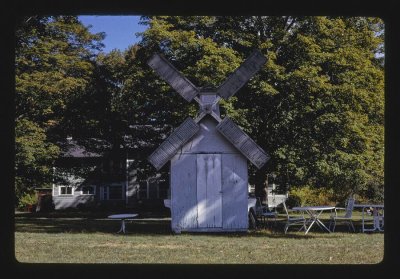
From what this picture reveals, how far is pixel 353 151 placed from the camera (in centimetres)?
1917

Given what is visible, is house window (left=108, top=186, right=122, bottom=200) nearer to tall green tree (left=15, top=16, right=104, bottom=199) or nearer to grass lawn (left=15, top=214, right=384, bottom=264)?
tall green tree (left=15, top=16, right=104, bottom=199)

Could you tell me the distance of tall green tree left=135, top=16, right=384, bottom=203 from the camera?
1861 centimetres

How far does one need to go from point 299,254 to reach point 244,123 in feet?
30.4

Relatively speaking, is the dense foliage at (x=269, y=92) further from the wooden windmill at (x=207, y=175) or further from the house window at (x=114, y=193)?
the house window at (x=114, y=193)

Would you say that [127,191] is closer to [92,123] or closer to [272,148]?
[92,123]

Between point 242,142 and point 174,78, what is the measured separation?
2.74 meters

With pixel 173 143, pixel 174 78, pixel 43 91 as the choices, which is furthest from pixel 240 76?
pixel 43 91

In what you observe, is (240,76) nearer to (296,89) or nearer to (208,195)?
(208,195)

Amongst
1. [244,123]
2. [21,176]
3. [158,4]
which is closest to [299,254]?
[158,4]

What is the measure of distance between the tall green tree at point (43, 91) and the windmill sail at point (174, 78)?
613 centimetres

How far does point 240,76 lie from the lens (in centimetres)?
1561

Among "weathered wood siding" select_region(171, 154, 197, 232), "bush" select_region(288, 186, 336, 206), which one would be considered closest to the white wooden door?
"weathered wood siding" select_region(171, 154, 197, 232)

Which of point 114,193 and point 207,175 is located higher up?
point 207,175

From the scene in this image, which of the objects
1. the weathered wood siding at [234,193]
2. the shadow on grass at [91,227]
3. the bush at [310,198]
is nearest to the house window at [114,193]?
→ the bush at [310,198]
